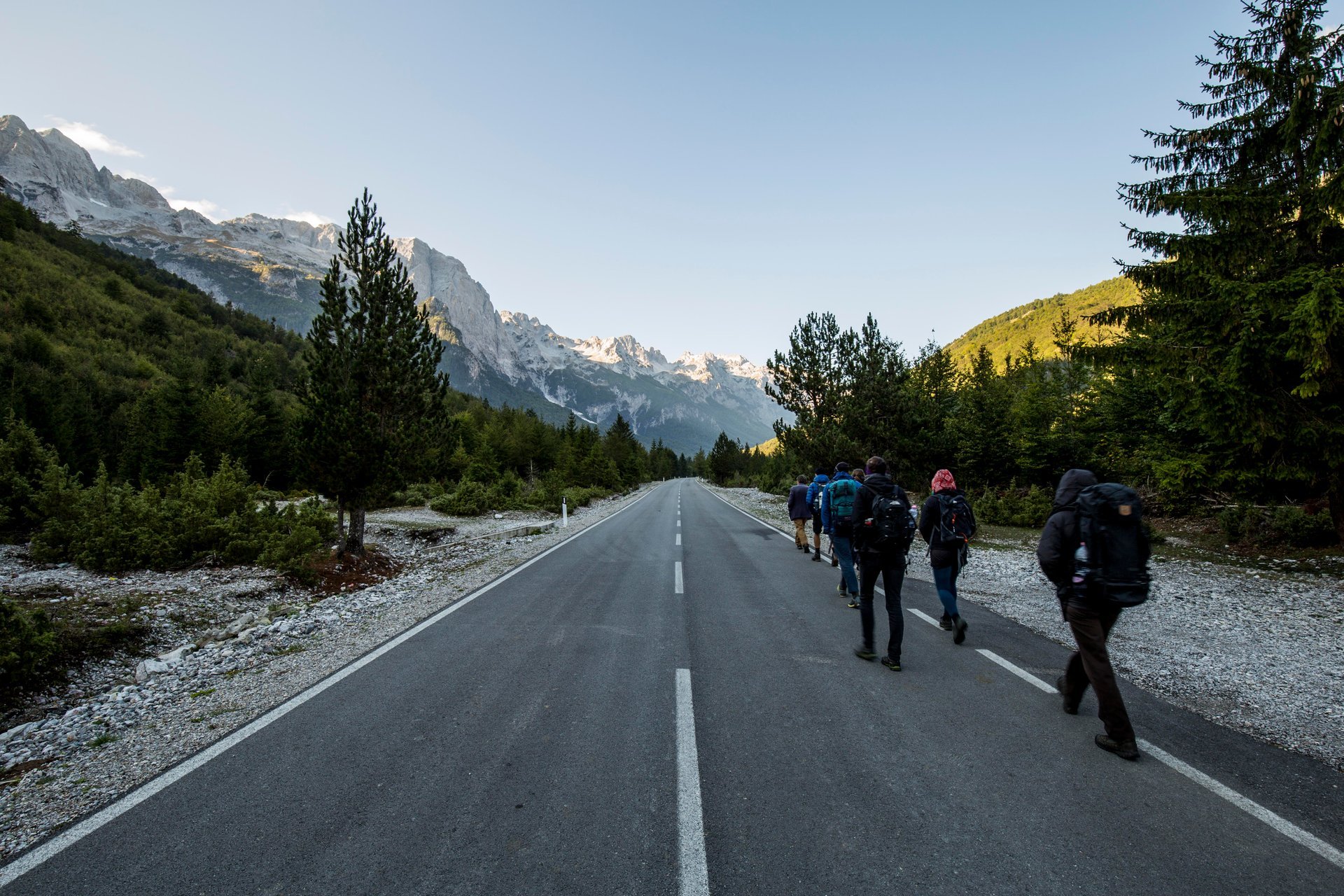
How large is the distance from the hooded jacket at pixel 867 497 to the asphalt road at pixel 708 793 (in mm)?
1330

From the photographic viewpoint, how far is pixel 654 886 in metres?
2.49

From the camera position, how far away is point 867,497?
5922 millimetres

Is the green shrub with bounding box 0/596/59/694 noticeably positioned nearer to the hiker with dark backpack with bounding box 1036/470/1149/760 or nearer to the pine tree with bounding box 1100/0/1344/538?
the hiker with dark backpack with bounding box 1036/470/1149/760

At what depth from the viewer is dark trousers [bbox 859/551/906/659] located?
18.1 feet

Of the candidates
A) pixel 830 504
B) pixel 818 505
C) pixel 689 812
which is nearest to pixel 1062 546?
pixel 689 812

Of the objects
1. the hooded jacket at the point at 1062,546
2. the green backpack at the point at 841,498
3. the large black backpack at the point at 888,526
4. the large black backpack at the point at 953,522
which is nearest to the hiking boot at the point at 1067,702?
the hooded jacket at the point at 1062,546

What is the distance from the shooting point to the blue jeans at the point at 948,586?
21.7ft

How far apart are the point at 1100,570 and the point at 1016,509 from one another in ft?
60.3

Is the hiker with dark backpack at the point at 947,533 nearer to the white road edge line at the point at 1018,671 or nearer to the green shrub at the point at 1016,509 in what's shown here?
the white road edge line at the point at 1018,671

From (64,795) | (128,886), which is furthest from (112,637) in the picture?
(128,886)

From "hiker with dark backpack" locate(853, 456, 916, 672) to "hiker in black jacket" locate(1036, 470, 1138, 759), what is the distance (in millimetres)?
1523

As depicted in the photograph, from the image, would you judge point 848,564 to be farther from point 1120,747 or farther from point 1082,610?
point 1120,747

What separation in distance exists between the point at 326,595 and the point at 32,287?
2887 inches

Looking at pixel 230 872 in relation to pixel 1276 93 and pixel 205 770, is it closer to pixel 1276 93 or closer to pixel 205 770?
pixel 205 770
